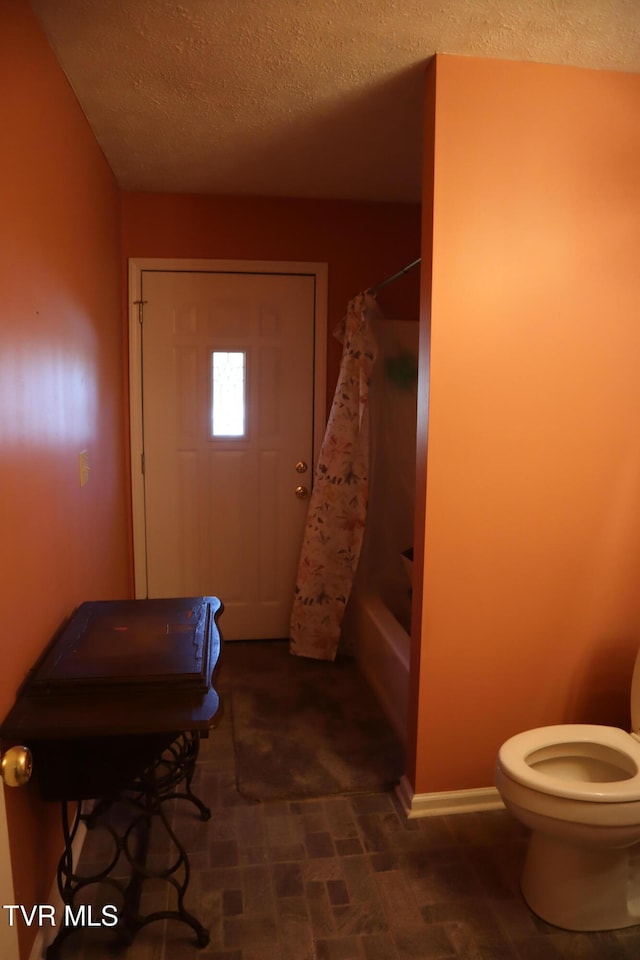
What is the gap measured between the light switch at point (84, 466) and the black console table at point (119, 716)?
0.48 m

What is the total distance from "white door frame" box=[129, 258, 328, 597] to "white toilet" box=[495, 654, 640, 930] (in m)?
1.92

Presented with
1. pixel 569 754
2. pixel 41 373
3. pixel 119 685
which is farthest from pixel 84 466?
pixel 569 754

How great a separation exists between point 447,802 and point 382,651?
75 centimetres

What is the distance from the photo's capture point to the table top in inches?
55.3

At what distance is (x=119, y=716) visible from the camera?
4.71 ft

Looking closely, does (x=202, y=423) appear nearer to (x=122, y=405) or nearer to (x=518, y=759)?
(x=122, y=405)

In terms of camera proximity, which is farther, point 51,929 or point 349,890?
point 349,890

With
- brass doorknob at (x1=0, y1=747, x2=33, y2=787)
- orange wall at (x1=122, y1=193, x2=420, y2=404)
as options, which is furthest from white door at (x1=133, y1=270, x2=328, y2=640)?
brass doorknob at (x1=0, y1=747, x2=33, y2=787)

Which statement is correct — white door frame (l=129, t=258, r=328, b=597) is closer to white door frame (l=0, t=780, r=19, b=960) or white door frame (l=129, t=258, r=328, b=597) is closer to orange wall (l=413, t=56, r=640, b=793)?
orange wall (l=413, t=56, r=640, b=793)

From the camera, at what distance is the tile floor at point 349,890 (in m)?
1.64

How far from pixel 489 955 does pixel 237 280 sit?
9.24ft

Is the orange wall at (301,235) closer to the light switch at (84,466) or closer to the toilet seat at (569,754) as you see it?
the light switch at (84,466)

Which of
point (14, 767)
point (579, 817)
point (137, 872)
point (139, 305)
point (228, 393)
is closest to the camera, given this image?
point (14, 767)

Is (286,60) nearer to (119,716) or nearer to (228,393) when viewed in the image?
(228,393)
